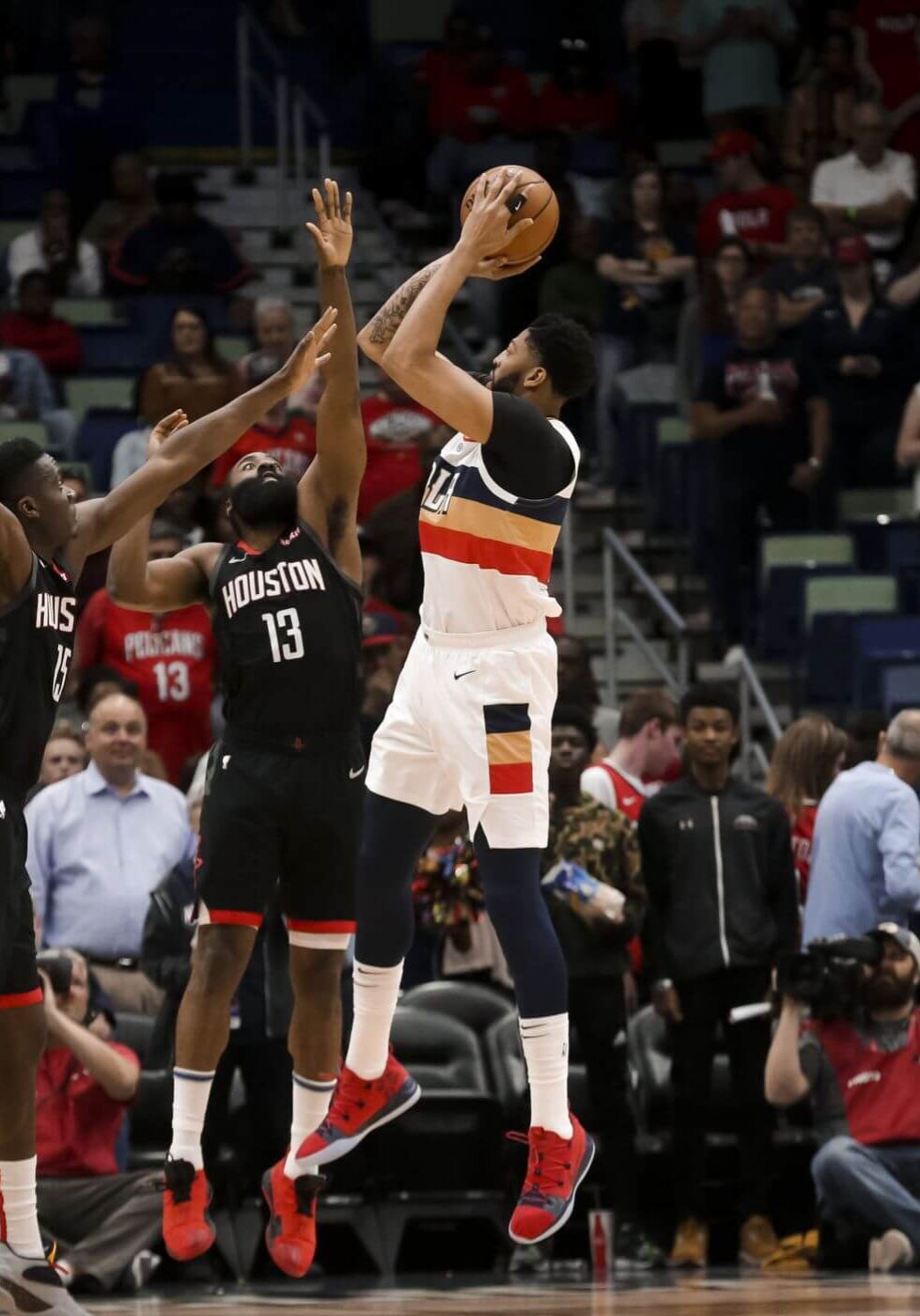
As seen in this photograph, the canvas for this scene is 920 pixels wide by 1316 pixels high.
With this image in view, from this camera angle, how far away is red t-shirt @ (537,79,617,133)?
18078 millimetres

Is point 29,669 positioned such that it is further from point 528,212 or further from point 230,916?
point 528,212

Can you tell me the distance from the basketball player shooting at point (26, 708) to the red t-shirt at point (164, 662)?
16.5ft

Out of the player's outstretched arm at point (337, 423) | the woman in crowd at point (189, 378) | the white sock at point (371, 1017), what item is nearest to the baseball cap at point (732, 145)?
the woman in crowd at point (189, 378)

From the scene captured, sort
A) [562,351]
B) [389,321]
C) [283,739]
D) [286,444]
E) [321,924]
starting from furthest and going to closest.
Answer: [286,444] < [321,924] < [283,739] < [389,321] < [562,351]

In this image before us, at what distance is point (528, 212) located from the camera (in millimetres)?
7164

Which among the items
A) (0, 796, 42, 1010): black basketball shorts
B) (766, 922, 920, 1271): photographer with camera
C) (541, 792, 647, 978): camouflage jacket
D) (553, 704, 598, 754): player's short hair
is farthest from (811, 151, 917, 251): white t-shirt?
(0, 796, 42, 1010): black basketball shorts

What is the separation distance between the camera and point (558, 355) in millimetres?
7336

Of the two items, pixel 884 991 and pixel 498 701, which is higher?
pixel 498 701

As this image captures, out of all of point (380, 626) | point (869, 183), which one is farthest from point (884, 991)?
point (869, 183)

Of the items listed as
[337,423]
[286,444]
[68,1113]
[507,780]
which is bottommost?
[68,1113]

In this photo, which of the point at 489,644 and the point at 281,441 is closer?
the point at 489,644

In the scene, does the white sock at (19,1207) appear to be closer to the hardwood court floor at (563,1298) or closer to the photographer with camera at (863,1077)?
the hardwood court floor at (563,1298)

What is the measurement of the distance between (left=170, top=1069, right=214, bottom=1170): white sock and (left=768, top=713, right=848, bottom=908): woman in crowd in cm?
417

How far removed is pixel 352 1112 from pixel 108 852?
3.40m
